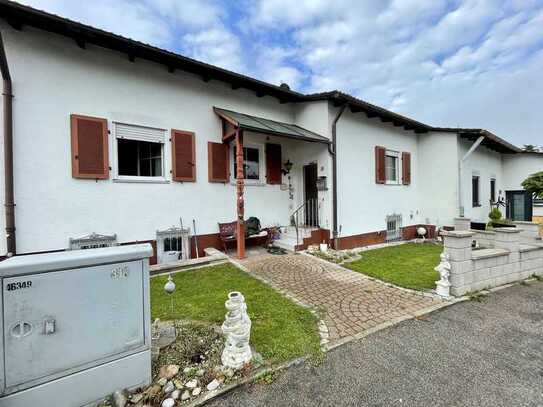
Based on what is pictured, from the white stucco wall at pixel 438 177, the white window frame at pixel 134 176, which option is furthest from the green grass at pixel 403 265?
the white window frame at pixel 134 176

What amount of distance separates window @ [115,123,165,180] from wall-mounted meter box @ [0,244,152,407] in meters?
4.45

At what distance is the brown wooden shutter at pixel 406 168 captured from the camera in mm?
9984

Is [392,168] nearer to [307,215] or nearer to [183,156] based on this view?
[307,215]

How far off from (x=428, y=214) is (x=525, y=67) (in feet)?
26.2

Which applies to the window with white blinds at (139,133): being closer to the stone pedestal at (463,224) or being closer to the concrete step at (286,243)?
the concrete step at (286,243)

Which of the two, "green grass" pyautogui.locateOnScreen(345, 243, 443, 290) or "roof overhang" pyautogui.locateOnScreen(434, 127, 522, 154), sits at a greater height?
"roof overhang" pyautogui.locateOnScreen(434, 127, 522, 154)

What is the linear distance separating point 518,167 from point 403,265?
13310 mm

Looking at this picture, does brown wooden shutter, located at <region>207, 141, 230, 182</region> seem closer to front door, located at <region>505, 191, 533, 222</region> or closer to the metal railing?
the metal railing

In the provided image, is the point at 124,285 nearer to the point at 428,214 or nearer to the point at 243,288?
the point at 243,288

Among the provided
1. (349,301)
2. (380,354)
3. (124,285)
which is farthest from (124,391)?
(349,301)

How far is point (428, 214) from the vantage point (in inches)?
415

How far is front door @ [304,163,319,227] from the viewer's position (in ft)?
26.6

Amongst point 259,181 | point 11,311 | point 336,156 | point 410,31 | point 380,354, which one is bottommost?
point 380,354

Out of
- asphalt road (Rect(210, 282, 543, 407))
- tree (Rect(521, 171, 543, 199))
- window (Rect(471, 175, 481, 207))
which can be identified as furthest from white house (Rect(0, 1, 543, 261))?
asphalt road (Rect(210, 282, 543, 407))
